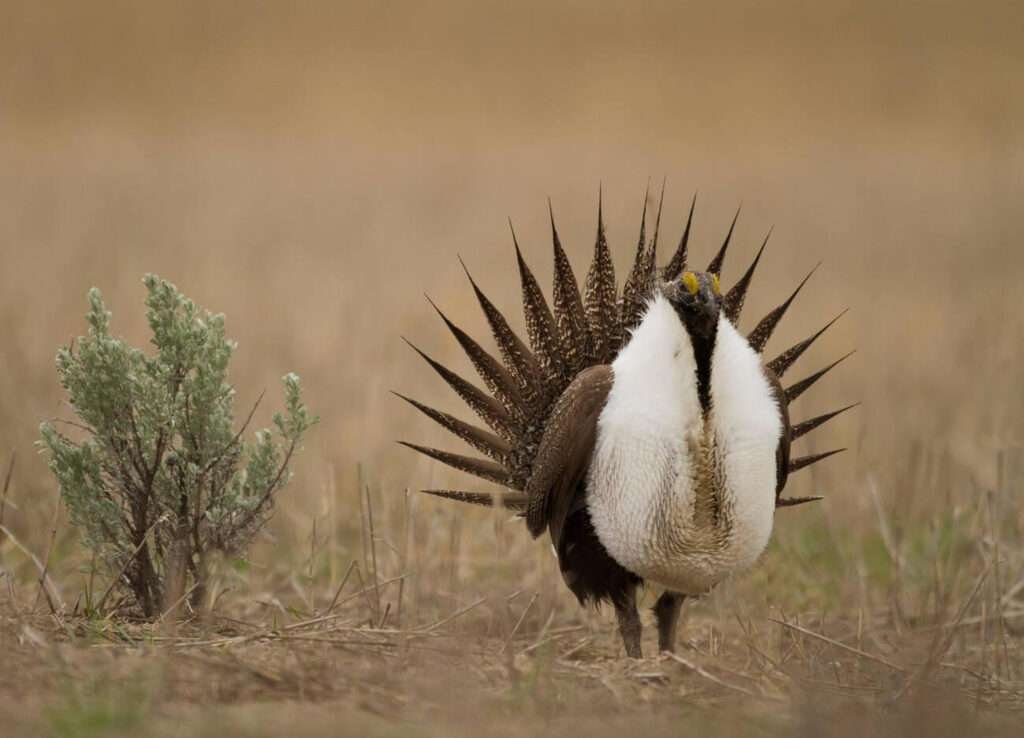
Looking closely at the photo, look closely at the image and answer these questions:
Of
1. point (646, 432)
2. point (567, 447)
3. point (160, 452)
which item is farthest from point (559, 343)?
point (160, 452)

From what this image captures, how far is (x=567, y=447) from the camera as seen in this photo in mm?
4309

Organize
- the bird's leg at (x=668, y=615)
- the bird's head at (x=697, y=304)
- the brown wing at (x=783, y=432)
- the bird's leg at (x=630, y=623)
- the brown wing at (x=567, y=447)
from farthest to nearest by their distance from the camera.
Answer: the bird's leg at (x=668, y=615)
the bird's leg at (x=630, y=623)
the brown wing at (x=783, y=432)
the brown wing at (x=567, y=447)
the bird's head at (x=697, y=304)

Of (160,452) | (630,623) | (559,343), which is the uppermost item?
(559,343)

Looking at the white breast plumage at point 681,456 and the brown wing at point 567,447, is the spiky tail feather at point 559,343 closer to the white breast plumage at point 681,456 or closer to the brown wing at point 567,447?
the brown wing at point 567,447

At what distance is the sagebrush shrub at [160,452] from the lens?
4.32 m

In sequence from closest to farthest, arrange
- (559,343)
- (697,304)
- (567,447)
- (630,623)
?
(697,304) < (567,447) < (630,623) < (559,343)

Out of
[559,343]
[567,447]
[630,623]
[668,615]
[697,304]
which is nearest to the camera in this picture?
[697,304]

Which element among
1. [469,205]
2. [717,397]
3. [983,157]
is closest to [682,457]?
[717,397]

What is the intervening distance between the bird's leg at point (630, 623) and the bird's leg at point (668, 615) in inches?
5.1

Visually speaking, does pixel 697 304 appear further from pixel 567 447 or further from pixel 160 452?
pixel 160 452

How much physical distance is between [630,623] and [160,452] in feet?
4.76

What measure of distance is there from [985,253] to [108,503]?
8.22 m

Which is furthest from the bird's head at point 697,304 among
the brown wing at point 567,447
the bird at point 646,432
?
the brown wing at point 567,447

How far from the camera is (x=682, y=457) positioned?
4.10 m
